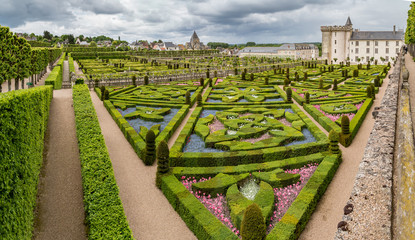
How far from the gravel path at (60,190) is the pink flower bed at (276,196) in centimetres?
393

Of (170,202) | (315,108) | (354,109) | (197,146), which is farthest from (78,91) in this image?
(354,109)

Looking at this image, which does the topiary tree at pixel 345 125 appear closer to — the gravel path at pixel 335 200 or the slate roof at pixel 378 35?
the gravel path at pixel 335 200

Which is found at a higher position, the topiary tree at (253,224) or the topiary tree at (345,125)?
the topiary tree at (345,125)

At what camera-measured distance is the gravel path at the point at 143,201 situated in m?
8.67

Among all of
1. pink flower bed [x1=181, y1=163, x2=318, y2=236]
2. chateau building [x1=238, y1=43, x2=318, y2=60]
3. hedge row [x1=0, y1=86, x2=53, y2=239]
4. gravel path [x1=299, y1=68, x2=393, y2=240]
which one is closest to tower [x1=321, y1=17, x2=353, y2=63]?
chateau building [x1=238, y1=43, x2=318, y2=60]

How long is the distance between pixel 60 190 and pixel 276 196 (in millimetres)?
8221

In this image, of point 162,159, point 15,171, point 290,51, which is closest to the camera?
point 15,171

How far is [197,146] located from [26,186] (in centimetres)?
788

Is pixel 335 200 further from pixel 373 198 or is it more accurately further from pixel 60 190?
pixel 60 190

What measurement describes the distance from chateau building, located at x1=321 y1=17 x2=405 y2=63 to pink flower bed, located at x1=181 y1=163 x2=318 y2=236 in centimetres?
8091

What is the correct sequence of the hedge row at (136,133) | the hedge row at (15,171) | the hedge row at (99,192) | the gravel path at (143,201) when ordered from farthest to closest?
the hedge row at (136,133)
the gravel path at (143,201)
the hedge row at (99,192)
the hedge row at (15,171)

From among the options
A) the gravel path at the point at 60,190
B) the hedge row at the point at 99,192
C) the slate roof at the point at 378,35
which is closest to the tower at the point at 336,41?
the slate roof at the point at 378,35

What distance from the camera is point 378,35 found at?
8269 cm

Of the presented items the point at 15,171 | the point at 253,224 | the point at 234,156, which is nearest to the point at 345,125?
the point at 234,156
